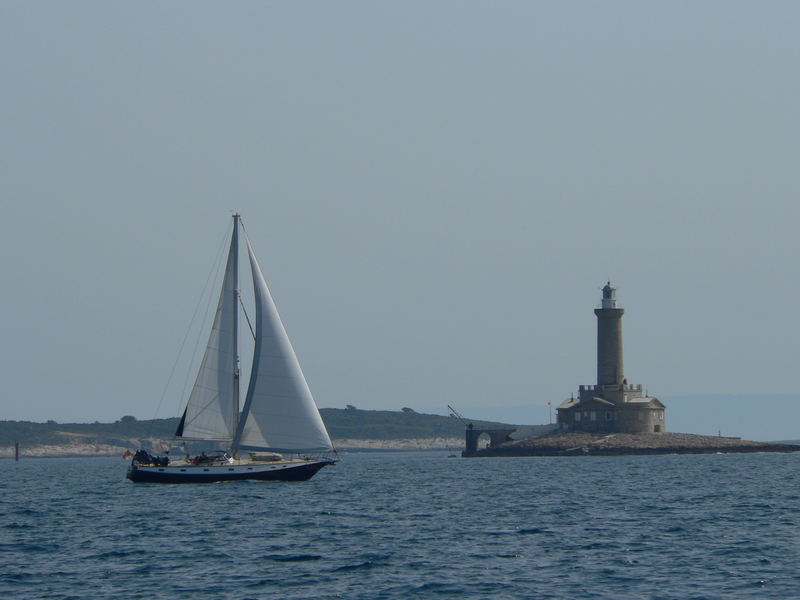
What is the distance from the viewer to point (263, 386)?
230 ft

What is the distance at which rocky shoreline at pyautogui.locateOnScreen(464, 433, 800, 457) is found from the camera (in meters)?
134

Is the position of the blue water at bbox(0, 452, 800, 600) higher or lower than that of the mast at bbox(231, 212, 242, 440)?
lower

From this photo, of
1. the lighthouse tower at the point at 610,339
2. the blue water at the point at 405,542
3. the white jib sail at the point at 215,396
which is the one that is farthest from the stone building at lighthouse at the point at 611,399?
the white jib sail at the point at 215,396

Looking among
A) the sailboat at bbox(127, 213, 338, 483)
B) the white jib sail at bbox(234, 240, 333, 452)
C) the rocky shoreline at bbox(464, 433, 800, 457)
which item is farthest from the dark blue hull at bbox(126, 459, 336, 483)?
the rocky shoreline at bbox(464, 433, 800, 457)

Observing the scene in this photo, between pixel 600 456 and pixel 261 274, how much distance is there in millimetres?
67814

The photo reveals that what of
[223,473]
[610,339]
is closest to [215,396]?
[223,473]

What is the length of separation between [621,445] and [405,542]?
94.0 m

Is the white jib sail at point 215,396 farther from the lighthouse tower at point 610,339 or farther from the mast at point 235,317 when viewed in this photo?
the lighthouse tower at point 610,339

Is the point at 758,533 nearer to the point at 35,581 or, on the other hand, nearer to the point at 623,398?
the point at 35,581

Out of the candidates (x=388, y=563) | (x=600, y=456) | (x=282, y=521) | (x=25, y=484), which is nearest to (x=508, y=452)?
(x=600, y=456)

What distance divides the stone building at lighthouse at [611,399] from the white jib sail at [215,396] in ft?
227

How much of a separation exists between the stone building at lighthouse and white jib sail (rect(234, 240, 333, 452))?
6860cm

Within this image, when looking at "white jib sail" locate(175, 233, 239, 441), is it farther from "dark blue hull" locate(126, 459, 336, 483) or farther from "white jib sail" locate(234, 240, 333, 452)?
"dark blue hull" locate(126, 459, 336, 483)

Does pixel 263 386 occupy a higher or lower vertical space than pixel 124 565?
higher
